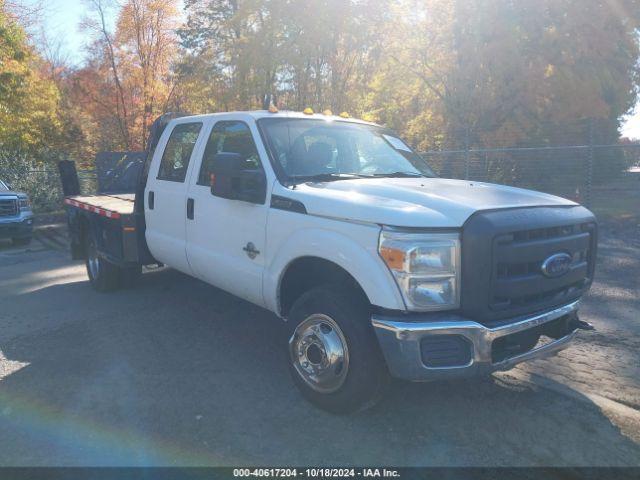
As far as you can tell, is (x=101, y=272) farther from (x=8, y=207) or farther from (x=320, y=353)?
(x=8, y=207)

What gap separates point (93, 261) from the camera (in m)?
7.28

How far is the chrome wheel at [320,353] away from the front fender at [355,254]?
1.31ft

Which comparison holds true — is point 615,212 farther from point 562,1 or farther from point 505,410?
point 505,410

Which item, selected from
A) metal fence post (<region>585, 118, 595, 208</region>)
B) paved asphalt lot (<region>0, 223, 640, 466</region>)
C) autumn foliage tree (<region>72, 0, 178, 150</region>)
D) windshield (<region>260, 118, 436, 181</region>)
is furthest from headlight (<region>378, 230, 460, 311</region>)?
autumn foliage tree (<region>72, 0, 178, 150</region>)

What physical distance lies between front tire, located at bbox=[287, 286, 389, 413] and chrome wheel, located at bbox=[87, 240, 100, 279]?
414 cm

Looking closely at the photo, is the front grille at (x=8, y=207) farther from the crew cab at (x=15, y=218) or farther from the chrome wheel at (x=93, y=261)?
the chrome wheel at (x=93, y=261)

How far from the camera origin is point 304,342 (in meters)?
3.85

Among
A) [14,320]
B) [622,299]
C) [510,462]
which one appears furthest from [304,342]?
[622,299]

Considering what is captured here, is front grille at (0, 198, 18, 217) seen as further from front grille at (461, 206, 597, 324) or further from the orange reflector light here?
front grille at (461, 206, 597, 324)

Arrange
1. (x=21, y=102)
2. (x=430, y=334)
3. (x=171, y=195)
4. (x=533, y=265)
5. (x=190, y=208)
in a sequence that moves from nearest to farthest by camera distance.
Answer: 1. (x=430, y=334)
2. (x=533, y=265)
3. (x=190, y=208)
4. (x=171, y=195)
5. (x=21, y=102)

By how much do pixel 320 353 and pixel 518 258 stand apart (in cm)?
141

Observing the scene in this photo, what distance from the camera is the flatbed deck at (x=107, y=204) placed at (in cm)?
624

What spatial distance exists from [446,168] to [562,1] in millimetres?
5897

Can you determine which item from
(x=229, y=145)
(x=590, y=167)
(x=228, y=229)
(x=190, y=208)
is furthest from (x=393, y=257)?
(x=590, y=167)
